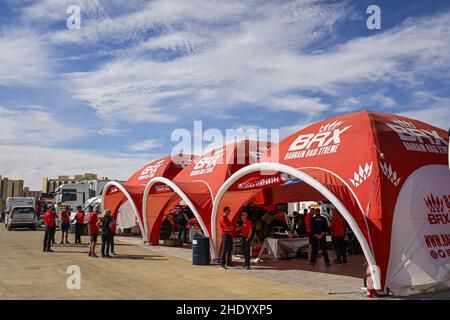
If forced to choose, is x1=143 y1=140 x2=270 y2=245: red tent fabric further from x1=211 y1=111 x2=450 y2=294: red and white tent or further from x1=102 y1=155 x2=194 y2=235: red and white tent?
x1=211 y1=111 x2=450 y2=294: red and white tent

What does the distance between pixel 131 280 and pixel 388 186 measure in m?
6.31

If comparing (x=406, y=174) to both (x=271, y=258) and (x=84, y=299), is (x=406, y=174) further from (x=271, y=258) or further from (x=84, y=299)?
(x=84, y=299)

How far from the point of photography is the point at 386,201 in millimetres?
9688

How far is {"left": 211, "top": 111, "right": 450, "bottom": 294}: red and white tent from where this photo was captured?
946 cm

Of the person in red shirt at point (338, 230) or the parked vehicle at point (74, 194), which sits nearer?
the person in red shirt at point (338, 230)

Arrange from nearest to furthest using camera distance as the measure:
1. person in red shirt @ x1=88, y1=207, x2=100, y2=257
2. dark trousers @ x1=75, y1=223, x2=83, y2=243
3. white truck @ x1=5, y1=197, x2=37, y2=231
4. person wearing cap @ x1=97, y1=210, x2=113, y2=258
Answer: person wearing cap @ x1=97, y1=210, x2=113, y2=258 → person in red shirt @ x1=88, y1=207, x2=100, y2=257 → dark trousers @ x1=75, y1=223, x2=83, y2=243 → white truck @ x1=5, y1=197, x2=37, y2=231

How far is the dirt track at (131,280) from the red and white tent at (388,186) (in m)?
1.81

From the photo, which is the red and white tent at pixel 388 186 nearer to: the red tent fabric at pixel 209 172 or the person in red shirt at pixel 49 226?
the red tent fabric at pixel 209 172

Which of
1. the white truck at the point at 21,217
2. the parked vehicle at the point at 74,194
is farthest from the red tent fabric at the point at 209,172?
the white truck at the point at 21,217

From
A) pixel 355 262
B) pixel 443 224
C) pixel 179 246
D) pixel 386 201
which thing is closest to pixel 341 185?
pixel 386 201

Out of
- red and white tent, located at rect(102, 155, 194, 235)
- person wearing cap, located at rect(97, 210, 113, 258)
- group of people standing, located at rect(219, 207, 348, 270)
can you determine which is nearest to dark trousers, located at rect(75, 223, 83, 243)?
red and white tent, located at rect(102, 155, 194, 235)

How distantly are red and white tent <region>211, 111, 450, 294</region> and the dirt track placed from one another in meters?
1.81

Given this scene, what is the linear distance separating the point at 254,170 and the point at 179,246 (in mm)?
8115

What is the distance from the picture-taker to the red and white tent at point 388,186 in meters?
9.46
